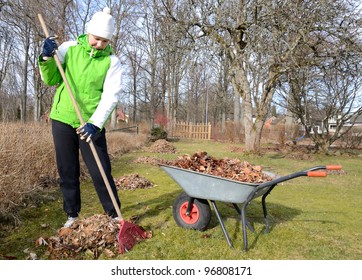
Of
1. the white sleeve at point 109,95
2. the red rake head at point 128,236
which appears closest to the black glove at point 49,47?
the white sleeve at point 109,95

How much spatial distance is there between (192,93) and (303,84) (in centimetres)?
2129

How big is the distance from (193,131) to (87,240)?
64.9 ft

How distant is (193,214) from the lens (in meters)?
3.10

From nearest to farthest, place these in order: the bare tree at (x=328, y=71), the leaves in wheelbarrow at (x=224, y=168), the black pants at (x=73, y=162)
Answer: the black pants at (x=73, y=162), the leaves in wheelbarrow at (x=224, y=168), the bare tree at (x=328, y=71)

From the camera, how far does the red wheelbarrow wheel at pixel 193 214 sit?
3006mm

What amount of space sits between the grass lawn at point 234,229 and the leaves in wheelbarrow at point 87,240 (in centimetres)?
7

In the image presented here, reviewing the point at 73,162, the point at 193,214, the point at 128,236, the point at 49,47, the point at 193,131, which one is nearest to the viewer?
the point at 49,47

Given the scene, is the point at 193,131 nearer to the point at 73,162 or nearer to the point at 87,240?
the point at 73,162

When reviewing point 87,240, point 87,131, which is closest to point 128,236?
point 87,240

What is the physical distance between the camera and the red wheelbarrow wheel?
301 cm

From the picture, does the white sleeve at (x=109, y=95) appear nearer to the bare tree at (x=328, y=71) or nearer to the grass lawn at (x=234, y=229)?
the grass lawn at (x=234, y=229)

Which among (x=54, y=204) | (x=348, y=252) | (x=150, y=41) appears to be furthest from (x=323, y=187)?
(x=150, y=41)

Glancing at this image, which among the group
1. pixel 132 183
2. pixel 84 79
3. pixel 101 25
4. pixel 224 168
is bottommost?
pixel 132 183

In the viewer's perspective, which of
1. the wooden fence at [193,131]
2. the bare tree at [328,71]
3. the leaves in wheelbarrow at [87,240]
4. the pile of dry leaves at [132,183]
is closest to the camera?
the leaves in wheelbarrow at [87,240]
